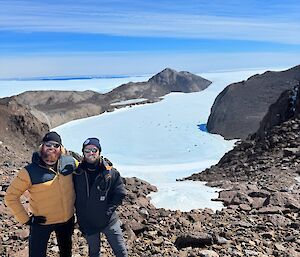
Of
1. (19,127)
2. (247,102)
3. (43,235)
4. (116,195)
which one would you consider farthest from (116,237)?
(247,102)

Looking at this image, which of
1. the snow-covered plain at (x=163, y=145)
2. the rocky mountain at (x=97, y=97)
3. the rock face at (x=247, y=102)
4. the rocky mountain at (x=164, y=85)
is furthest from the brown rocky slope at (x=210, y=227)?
the rocky mountain at (x=164, y=85)

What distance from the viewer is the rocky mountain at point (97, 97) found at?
6419cm

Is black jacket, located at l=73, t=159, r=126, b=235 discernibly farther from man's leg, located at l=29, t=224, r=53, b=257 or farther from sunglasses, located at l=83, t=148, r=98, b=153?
man's leg, located at l=29, t=224, r=53, b=257

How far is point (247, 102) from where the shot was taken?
168 ft

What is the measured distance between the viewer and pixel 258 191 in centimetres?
927

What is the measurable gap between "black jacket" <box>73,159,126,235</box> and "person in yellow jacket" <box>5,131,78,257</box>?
3.8 inches

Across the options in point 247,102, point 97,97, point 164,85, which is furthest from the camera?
point 164,85

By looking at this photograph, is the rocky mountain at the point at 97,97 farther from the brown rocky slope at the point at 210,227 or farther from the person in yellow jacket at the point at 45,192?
the person in yellow jacket at the point at 45,192

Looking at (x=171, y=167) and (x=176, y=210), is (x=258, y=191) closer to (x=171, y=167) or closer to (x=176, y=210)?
(x=176, y=210)

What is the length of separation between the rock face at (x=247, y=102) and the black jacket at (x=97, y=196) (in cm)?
3775

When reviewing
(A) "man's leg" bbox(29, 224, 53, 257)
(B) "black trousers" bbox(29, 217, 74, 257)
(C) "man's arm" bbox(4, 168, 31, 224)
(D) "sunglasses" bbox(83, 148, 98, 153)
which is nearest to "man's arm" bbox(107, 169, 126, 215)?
(D) "sunglasses" bbox(83, 148, 98, 153)

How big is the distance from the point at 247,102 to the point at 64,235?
1876 inches

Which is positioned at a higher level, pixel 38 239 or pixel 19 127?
pixel 38 239

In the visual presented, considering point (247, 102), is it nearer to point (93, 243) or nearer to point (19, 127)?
point (19, 127)
